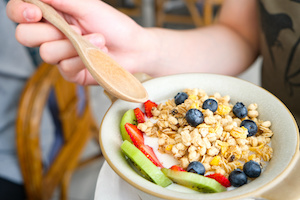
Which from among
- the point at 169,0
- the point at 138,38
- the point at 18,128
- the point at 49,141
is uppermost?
the point at 138,38

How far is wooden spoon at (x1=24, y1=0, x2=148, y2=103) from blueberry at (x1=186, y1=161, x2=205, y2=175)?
0.16 metres

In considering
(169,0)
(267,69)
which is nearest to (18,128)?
(267,69)

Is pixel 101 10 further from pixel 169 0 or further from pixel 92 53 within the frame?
pixel 169 0

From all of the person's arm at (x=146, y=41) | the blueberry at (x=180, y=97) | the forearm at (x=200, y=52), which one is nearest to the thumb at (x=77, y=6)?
the person's arm at (x=146, y=41)

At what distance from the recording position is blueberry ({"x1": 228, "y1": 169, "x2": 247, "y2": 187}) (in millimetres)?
465

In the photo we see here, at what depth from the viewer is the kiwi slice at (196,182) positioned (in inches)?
18.2

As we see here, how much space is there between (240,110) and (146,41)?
0.37m

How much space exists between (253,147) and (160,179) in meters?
0.18

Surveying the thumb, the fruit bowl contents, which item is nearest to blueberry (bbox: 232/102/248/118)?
the fruit bowl contents

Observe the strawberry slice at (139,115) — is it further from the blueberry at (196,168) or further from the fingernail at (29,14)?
the fingernail at (29,14)

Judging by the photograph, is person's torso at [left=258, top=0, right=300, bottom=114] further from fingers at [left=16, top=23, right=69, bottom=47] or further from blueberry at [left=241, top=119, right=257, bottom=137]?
fingers at [left=16, top=23, right=69, bottom=47]

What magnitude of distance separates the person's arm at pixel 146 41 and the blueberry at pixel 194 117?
285 mm

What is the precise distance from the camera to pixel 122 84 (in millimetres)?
620

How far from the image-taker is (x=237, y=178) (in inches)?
18.4
